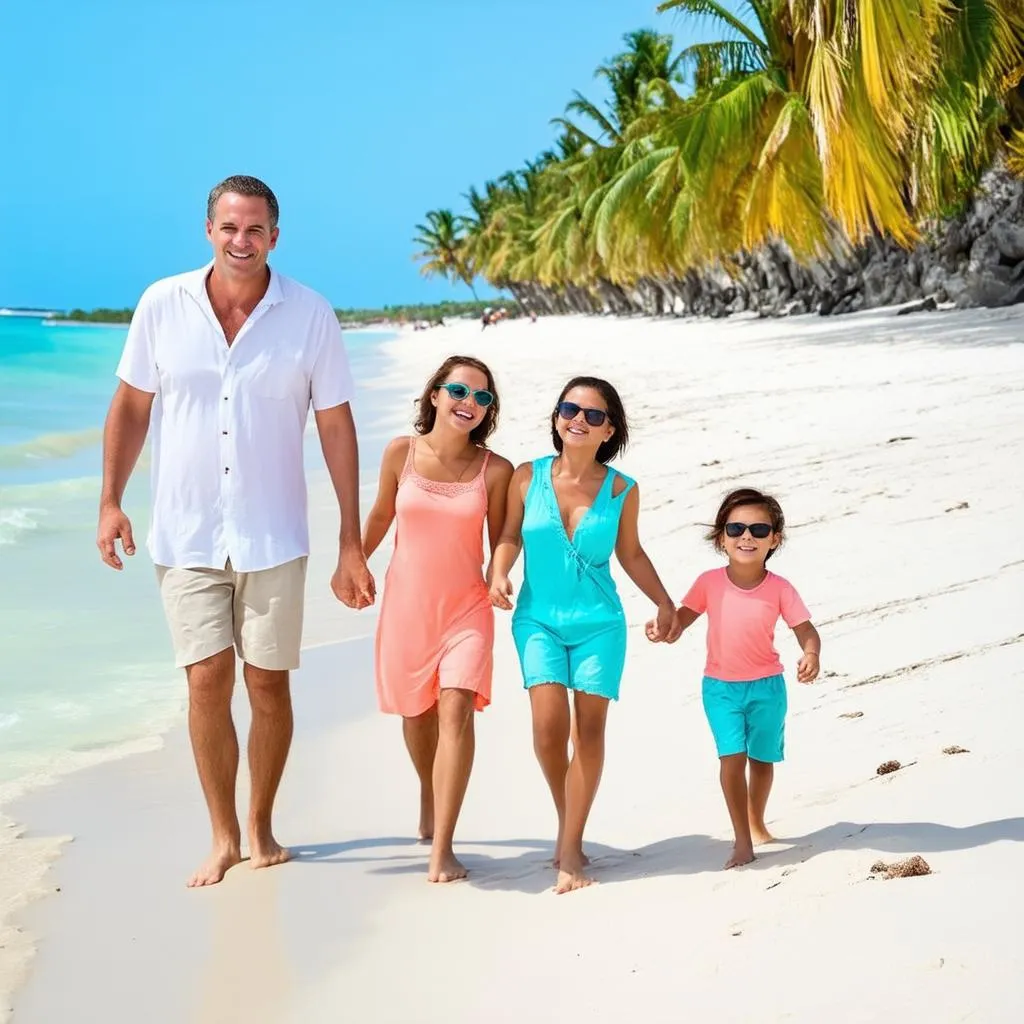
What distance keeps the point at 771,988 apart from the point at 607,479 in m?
1.48

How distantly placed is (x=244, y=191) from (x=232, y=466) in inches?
29.6

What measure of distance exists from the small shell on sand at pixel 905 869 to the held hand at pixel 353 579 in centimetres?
155

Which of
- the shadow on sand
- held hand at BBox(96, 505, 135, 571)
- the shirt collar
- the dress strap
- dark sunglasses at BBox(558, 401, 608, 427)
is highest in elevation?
the shirt collar

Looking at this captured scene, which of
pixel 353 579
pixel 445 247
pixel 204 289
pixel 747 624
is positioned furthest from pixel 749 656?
pixel 445 247

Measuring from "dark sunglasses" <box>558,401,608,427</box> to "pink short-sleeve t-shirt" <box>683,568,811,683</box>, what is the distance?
501 millimetres

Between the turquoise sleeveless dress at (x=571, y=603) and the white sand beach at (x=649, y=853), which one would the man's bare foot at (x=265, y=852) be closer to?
the white sand beach at (x=649, y=853)

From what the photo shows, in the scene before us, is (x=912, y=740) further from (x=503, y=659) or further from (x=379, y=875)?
(x=503, y=659)

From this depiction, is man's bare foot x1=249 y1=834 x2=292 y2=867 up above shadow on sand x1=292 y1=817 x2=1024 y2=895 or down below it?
above

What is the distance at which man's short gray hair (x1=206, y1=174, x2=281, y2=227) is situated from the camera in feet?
12.2

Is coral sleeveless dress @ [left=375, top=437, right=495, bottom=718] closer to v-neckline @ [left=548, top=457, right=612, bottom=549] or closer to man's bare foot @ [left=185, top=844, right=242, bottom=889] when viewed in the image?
v-neckline @ [left=548, top=457, right=612, bottom=549]

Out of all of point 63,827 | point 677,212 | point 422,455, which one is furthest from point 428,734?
point 677,212

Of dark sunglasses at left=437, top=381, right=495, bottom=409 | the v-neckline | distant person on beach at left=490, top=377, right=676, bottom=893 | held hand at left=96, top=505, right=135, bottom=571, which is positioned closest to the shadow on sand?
distant person on beach at left=490, top=377, right=676, bottom=893

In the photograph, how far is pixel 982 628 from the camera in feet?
16.1

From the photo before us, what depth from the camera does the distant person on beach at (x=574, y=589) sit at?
3.54 m
